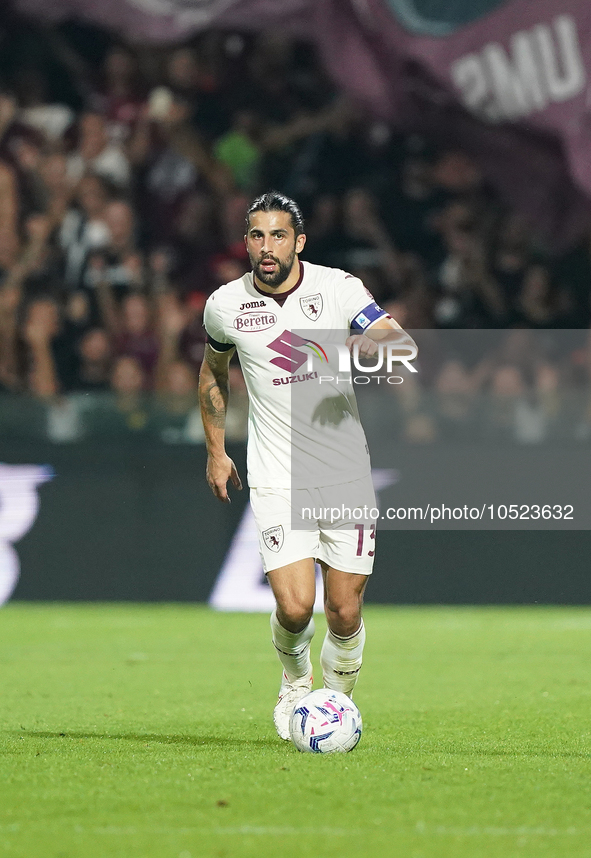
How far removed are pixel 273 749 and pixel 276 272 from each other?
2.18m

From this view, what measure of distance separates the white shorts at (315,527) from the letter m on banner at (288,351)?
23.1 inches

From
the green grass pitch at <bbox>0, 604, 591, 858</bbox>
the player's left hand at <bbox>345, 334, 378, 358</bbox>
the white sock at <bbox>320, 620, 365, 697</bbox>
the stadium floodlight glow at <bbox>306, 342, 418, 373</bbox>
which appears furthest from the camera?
the white sock at <bbox>320, 620, 365, 697</bbox>

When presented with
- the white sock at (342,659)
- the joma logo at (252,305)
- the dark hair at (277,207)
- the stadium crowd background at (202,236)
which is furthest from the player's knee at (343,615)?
the stadium crowd background at (202,236)

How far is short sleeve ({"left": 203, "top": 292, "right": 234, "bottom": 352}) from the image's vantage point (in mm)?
6578

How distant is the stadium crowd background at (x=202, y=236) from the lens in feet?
40.1

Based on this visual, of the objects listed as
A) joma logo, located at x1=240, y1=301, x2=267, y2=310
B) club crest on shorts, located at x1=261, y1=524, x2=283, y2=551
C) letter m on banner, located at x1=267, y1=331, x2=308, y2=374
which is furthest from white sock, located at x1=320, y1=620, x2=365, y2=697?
joma logo, located at x1=240, y1=301, x2=267, y2=310

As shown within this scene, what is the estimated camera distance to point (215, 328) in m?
6.61

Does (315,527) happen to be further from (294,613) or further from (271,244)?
(271,244)

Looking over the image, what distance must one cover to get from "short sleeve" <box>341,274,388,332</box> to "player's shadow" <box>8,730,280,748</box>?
198cm

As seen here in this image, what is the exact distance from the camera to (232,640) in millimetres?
10758

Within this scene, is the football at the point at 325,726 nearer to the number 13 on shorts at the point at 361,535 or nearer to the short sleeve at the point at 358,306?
the number 13 on shorts at the point at 361,535

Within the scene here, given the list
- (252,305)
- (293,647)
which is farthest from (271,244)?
(293,647)

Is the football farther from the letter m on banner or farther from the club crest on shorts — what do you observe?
the letter m on banner

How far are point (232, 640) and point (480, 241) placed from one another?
210 inches
